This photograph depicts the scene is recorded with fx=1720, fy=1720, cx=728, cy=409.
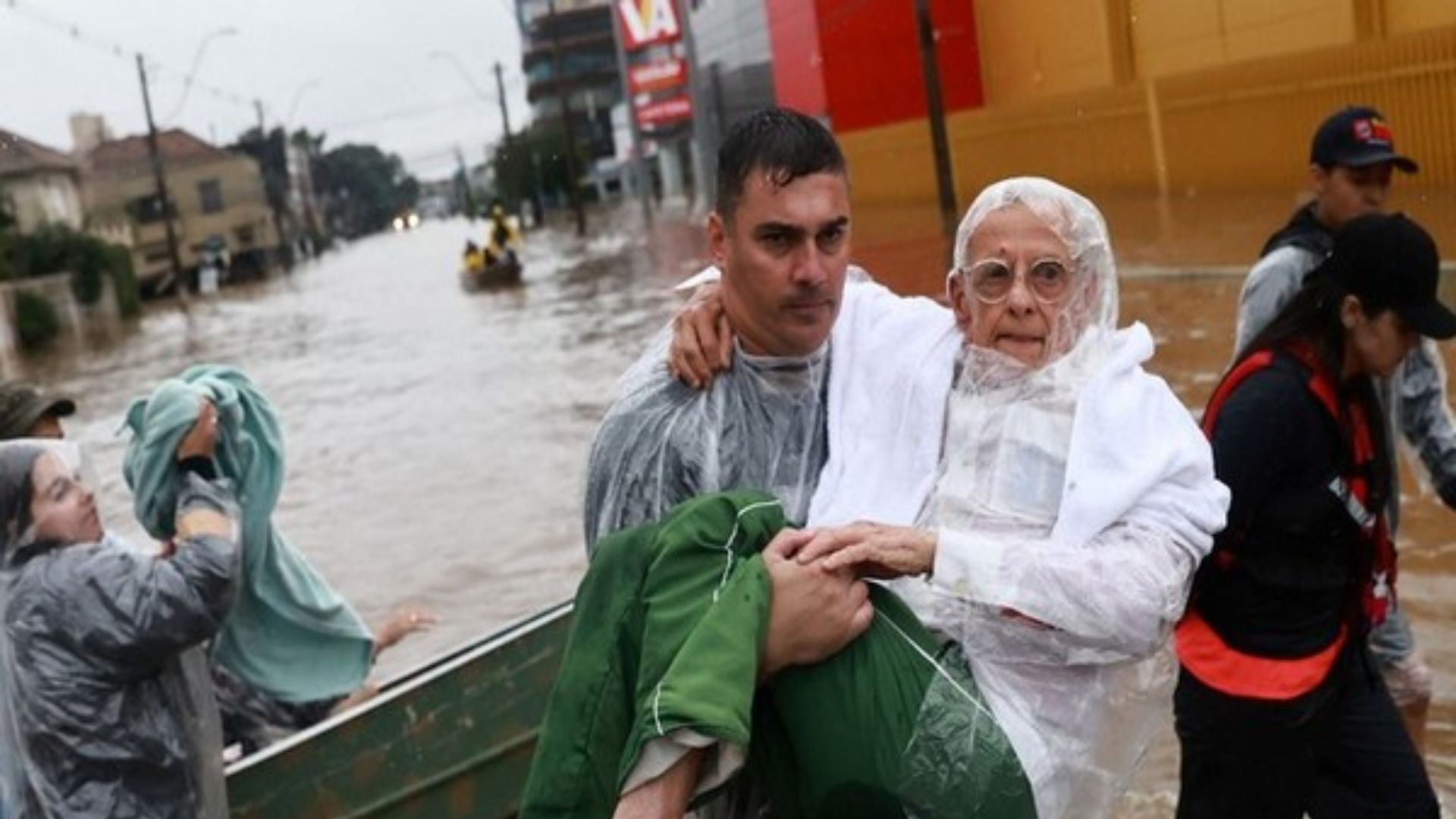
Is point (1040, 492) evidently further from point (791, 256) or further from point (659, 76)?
point (659, 76)

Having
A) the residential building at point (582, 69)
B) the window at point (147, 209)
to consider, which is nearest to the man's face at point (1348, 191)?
the window at point (147, 209)

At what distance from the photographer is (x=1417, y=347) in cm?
372

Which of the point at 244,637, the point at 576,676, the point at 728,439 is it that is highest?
the point at 728,439

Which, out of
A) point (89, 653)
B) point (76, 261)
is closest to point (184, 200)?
point (76, 261)

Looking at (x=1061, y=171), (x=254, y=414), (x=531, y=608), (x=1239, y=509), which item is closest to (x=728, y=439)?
(x=1239, y=509)

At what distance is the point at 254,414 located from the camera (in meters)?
4.43

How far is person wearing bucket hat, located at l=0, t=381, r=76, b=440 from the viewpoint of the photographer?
13.1ft

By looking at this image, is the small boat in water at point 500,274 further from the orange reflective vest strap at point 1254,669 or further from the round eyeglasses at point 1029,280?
the round eyeglasses at point 1029,280

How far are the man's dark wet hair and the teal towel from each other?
2.11 m

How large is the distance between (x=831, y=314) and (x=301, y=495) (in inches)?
511

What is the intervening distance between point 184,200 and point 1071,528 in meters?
87.1

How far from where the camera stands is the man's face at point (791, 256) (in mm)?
2436

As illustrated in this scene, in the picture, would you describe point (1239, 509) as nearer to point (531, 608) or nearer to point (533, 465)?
point (531, 608)

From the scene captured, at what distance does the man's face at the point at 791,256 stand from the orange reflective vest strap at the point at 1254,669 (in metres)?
1.26
